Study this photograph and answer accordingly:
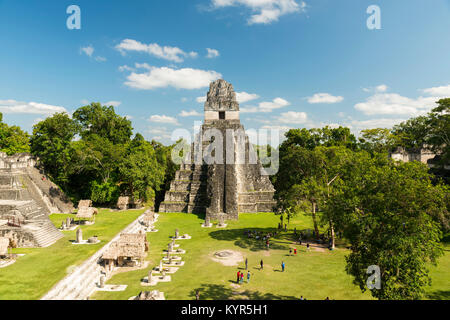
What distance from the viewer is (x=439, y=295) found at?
45.2 ft

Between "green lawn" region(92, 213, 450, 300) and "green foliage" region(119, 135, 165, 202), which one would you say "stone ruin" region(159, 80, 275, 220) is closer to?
"green foliage" region(119, 135, 165, 202)

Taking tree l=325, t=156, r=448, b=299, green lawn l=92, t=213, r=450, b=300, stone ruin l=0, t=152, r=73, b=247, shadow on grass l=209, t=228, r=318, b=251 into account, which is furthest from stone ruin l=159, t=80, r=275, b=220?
tree l=325, t=156, r=448, b=299

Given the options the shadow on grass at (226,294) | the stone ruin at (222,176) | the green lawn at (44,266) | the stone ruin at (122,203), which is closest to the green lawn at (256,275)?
the shadow on grass at (226,294)

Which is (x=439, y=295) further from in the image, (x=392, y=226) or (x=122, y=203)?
(x=122, y=203)

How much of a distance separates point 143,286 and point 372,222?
40.9ft

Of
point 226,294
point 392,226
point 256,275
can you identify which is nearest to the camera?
point 392,226

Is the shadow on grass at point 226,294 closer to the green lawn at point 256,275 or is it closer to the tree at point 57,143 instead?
the green lawn at point 256,275

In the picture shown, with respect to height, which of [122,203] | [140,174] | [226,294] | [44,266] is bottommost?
[226,294]

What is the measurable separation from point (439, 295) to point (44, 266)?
22129mm

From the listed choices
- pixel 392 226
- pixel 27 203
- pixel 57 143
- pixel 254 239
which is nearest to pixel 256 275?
pixel 254 239

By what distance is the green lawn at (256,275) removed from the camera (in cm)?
1421

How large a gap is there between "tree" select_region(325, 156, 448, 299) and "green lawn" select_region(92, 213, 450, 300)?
3.99 m

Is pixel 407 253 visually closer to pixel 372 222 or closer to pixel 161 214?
pixel 372 222

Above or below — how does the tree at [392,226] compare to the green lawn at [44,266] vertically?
above
